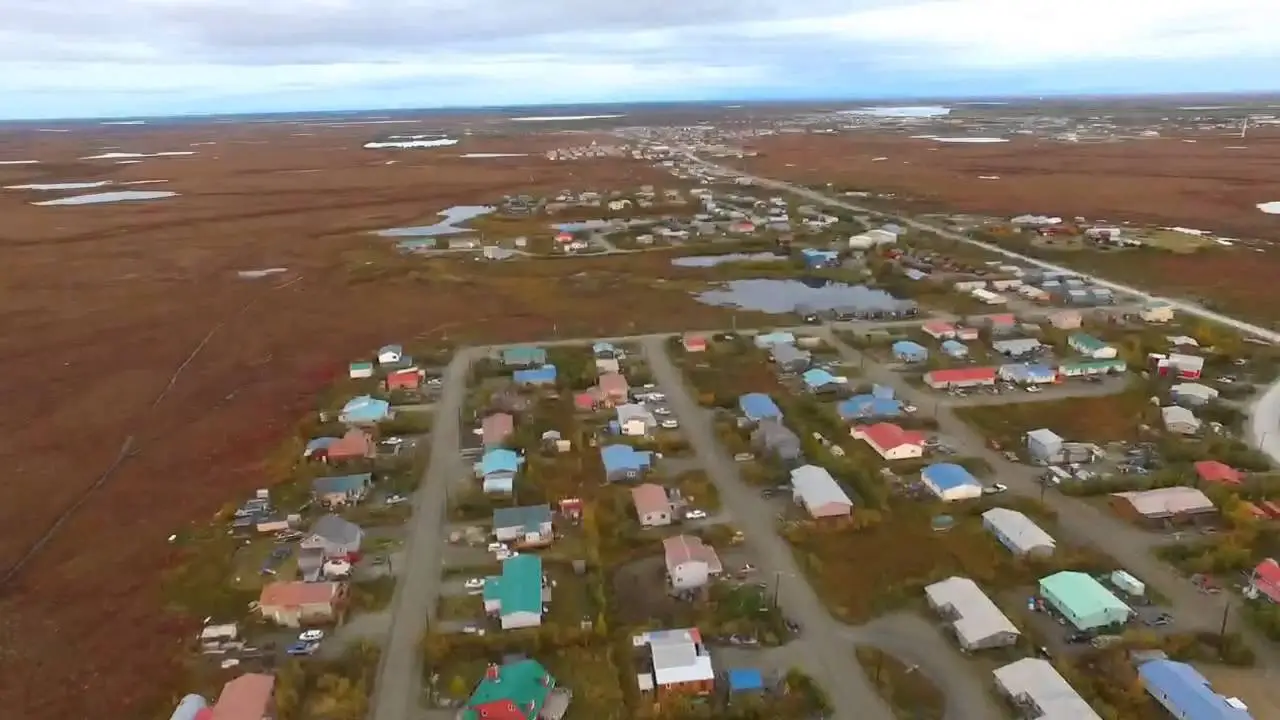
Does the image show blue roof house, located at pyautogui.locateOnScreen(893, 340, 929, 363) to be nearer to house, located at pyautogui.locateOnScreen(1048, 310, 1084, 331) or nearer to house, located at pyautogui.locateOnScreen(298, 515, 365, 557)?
house, located at pyautogui.locateOnScreen(1048, 310, 1084, 331)

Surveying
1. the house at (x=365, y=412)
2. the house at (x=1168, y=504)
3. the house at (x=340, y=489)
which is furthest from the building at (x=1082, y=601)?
the house at (x=365, y=412)

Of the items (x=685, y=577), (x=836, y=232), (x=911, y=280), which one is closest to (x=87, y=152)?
(x=836, y=232)

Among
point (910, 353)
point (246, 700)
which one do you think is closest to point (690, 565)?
point (246, 700)

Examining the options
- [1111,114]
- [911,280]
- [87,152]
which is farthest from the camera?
[1111,114]

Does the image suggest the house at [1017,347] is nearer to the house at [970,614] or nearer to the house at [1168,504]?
the house at [1168,504]

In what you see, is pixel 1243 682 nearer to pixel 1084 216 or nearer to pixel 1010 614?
pixel 1010 614

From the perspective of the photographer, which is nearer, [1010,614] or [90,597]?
[1010,614]
